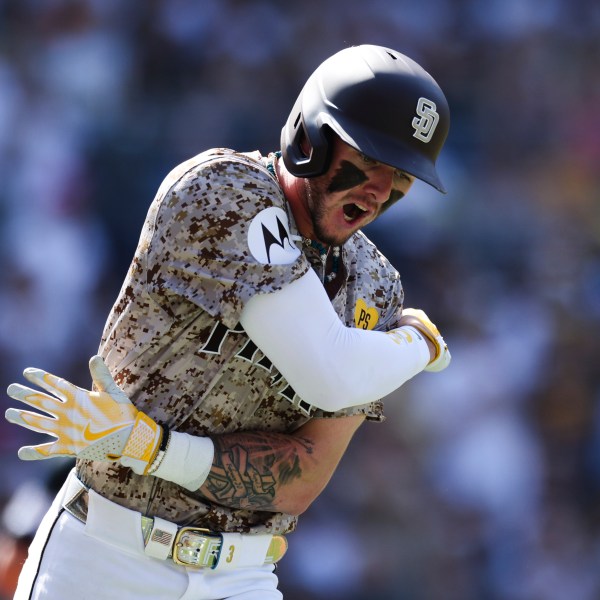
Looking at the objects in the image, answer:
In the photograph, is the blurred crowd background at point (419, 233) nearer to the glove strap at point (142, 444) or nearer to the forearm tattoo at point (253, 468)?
the forearm tattoo at point (253, 468)

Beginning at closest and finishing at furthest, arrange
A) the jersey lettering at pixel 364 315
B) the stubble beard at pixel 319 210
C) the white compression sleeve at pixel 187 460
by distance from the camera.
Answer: the white compression sleeve at pixel 187 460, the stubble beard at pixel 319 210, the jersey lettering at pixel 364 315

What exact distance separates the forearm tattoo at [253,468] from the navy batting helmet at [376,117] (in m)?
0.71

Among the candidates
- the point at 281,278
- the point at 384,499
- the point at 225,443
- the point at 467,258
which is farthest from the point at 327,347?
the point at 467,258

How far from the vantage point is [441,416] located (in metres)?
5.99

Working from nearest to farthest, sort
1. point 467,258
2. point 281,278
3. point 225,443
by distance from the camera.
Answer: point 281,278, point 225,443, point 467,258

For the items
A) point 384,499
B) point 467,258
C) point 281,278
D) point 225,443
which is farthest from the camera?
point 467,258

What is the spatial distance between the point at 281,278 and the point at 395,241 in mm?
3720

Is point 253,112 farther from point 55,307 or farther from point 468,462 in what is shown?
point 468,462

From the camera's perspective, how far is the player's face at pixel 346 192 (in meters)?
2.88

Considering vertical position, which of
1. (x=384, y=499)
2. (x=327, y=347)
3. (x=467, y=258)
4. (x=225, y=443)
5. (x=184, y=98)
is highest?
(x=327, y=347)

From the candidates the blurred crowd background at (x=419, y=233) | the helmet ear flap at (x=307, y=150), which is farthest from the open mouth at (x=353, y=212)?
the blurred crowd background at (x=419, y=233)

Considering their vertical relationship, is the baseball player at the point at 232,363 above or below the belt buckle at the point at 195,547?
above

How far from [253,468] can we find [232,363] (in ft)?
0.92

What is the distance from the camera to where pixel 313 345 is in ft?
8.64
